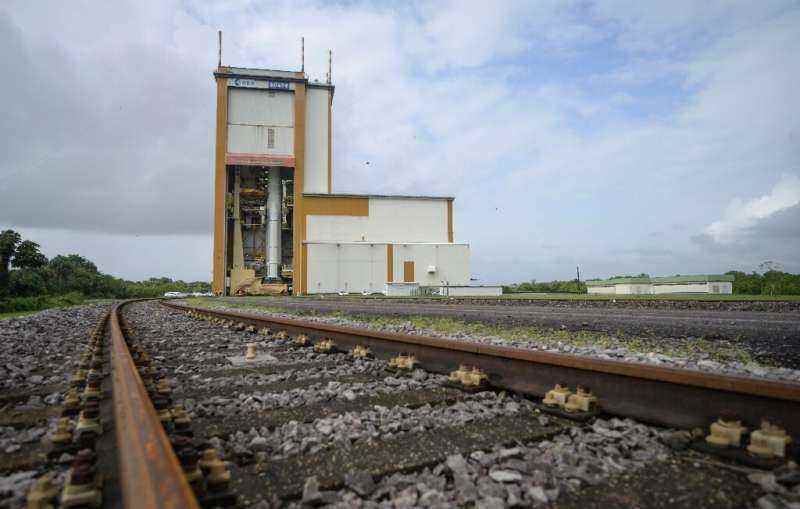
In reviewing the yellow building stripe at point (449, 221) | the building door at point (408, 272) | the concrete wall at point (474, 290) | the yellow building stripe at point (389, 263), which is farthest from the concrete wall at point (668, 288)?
the yellow building stripe at point (389, 263)

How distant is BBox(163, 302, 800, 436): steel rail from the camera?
200 cm

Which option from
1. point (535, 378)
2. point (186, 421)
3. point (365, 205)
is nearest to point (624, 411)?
point (535, 378)

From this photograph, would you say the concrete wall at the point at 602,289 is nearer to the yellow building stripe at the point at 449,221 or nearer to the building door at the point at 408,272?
the yellow building stripe at the point at 449,221

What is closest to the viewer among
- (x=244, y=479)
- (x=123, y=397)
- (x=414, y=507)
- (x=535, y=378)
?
(x=414, y=507)

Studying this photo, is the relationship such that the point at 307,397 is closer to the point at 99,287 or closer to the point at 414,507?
the point at 414,507

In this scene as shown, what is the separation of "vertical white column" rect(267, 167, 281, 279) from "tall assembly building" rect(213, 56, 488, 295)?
0.09 meters

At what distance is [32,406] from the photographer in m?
3.02

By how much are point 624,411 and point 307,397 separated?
71.2 inches

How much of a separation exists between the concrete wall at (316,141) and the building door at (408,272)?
10284 mm

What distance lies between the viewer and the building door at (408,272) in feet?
129

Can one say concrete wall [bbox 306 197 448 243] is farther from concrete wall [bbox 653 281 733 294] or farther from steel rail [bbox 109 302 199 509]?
steel rail [bbox 109 302 199 509]

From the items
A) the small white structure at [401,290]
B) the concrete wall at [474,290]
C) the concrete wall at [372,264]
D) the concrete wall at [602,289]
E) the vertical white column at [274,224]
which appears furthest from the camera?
the vertical white column at [274,224]

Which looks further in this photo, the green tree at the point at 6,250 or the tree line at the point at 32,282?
the green tree at the point at 6,250

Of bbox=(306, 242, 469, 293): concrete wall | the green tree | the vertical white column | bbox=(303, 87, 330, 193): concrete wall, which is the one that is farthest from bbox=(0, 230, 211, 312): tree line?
bbox=(303, 87, 330, 193): concrete wall
